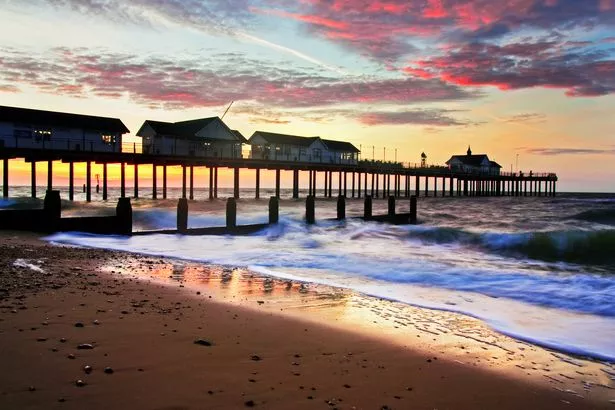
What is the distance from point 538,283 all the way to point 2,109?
3851 cm

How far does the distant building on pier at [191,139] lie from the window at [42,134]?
8.54 metres

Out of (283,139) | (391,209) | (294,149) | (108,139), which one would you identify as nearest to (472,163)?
(294,149)

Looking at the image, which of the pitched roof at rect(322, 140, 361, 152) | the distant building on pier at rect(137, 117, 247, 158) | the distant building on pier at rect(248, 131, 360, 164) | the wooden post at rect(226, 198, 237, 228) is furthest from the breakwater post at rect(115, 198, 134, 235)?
the pitched roof at rect(322, 140, 361, 152)

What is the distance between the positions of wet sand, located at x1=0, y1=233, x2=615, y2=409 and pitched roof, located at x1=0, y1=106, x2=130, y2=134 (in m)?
33.7

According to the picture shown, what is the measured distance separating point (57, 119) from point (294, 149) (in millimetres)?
27498

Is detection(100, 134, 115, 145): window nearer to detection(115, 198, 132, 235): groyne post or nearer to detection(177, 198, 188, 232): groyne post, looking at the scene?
detection(177, 198, 188, 232): groyne post

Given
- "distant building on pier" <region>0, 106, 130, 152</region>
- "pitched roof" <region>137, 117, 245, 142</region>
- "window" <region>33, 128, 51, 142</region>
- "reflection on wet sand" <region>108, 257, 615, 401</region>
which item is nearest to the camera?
"reflection on wet sand" <region>108, 257, 615, 401</region>


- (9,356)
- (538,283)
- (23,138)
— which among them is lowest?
(538,283)

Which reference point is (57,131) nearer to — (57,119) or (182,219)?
(57,119)

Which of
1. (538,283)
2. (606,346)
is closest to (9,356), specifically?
(606,346)

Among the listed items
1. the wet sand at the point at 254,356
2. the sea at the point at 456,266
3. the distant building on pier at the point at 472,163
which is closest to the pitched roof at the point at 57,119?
Answer: the sea at the point at 456,266

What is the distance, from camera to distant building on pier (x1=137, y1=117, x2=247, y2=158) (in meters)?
45.2

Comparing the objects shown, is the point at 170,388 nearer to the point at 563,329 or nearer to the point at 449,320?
the point at 449,320

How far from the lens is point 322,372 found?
4.38 metres
